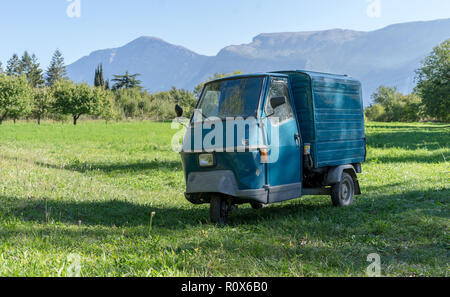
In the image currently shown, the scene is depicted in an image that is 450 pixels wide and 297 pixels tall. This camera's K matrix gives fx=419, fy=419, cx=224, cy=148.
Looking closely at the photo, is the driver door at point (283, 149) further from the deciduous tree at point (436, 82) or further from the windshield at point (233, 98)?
the deciduous tree at point (436, 82)

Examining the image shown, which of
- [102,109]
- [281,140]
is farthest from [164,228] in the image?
[102,109]

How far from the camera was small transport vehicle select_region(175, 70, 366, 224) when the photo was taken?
23.6 ft

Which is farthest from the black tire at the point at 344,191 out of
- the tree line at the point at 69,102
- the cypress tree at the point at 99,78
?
the cypress tree at the point at 99,78

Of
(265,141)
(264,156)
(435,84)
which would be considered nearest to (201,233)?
(264,156)

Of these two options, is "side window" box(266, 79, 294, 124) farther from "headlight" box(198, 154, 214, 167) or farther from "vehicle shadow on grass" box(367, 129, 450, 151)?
"vehicle shadow on grass" box(367, 129, 450, 151)

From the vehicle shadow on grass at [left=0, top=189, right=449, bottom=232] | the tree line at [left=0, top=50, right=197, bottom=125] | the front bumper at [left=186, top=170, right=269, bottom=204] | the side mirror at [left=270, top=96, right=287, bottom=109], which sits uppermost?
the tree line at [left=0, top=50, right=197, bottom=125]

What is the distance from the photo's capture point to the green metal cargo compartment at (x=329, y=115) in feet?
27.6

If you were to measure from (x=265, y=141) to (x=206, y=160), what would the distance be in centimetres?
109

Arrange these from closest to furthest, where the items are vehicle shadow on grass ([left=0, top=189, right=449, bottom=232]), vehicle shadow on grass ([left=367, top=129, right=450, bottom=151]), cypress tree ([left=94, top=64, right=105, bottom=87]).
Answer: vehicle shadow on grass ([left=0, top=189, right=449, bottom=232]), vehicle shadow on grass ([left=367, top=129, right=450, bottom=151]), cypress tree ([left=94, top=64, right=105, bottom=87])

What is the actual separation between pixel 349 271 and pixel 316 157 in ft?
12.4

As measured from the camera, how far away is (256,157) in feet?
23.6

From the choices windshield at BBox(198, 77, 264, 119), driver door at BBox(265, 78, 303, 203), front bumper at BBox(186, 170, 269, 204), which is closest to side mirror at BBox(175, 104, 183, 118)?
windshield at BBox(198, 77, 264, 119)

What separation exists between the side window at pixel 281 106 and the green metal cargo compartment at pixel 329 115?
39 cm

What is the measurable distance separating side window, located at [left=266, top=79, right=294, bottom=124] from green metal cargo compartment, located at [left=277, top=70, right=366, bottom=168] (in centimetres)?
39
